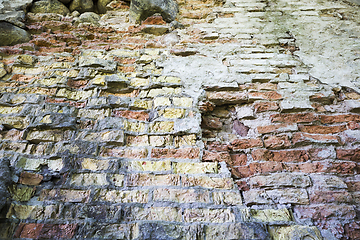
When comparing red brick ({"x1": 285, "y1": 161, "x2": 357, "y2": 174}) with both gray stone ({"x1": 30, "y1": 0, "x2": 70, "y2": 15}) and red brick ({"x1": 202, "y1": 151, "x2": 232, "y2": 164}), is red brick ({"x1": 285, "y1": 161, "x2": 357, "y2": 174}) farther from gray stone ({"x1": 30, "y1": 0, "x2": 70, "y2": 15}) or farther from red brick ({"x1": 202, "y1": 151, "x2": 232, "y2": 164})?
gray stone ({"x1": 30, "y1": 0, "x2": 70, "y2": 15})

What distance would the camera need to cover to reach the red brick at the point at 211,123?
3.92 ft

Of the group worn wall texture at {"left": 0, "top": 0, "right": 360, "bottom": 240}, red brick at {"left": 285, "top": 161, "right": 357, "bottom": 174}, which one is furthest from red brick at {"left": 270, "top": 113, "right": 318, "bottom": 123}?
red brick at {"left": 285, "top": 161, "right": 357, "bottom": 174}

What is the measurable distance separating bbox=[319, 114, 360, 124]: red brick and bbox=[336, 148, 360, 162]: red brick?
0.18 metres

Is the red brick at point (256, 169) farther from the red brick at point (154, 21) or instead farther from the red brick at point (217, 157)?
the red brick at point (154, 21)

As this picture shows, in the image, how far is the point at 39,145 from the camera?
1014 mm

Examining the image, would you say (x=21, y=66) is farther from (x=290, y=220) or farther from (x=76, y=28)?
(x=290, y=220)

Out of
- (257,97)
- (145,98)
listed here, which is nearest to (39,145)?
(145,98)

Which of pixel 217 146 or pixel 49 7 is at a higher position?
pixel 49 7

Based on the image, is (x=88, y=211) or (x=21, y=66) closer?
(x=88, y=211)

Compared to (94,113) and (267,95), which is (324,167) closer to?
(267,95)

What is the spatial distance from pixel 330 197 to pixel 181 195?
2.21 ft

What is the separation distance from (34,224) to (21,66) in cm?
103

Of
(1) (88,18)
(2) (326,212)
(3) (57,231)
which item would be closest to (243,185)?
(2) (326,212)

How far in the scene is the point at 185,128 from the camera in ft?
3.57
